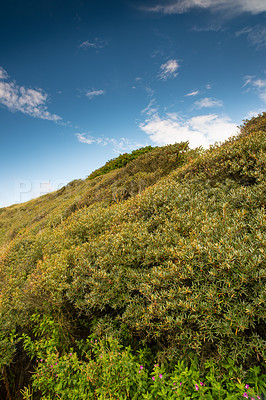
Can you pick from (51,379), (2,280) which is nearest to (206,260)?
(51,379)

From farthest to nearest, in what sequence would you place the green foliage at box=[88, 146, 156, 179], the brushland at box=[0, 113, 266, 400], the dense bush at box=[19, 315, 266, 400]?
the green foliage at box=[88, 146, 156, 179] → the brushland at box=[0, 113, 266, 400] → the dense bush at box=[19, 315, 266, 400]

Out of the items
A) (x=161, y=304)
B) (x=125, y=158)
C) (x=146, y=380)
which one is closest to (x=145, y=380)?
(x=146, y=380)

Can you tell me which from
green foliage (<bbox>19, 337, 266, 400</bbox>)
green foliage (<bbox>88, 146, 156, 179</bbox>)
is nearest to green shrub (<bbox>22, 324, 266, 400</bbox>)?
green foliage (<bbox>19, 337, 266, 400</bbox>)

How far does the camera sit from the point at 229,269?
3.03m

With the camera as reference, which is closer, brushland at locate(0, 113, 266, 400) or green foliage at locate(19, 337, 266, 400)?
green foliage at locate(19, 337, 266, 400)

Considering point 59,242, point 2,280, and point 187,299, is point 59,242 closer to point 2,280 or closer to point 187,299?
point 2,280

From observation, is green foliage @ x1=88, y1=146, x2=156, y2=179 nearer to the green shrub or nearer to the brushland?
the brushland

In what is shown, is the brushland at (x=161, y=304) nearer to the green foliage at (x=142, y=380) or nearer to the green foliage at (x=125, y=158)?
the green foliage at (x=142, y=380)

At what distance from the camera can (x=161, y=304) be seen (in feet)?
10.6

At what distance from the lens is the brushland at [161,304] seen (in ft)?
9.22

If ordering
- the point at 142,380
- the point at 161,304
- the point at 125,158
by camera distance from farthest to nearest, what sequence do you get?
the point at 125,158
the point at 161,304
the point at 142,380

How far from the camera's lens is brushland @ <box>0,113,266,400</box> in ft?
9.22

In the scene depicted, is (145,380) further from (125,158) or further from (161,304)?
(125,158)

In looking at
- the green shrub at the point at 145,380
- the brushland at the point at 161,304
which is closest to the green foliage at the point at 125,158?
the brushland at the point at 161,304
